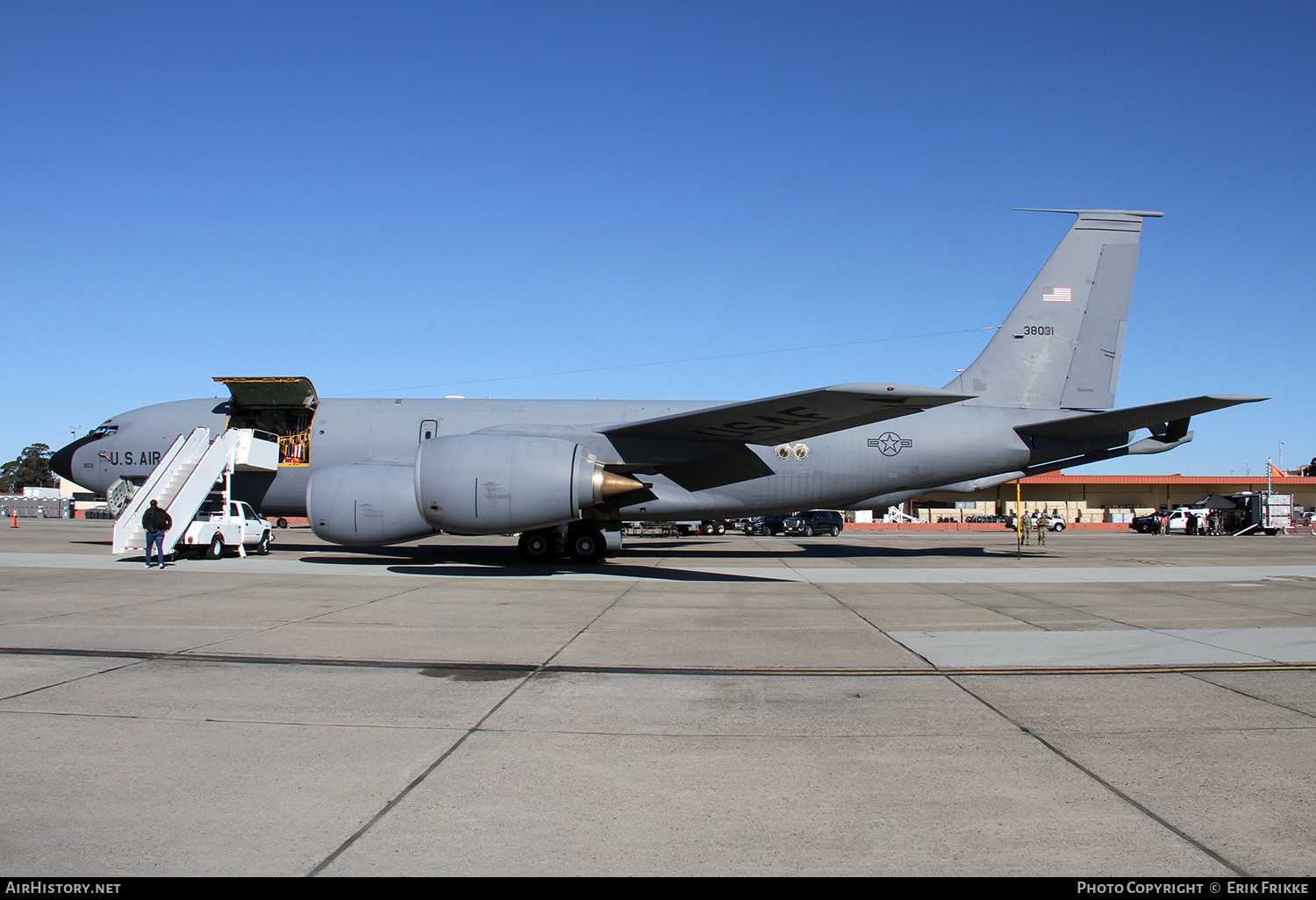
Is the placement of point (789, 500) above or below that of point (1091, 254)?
below

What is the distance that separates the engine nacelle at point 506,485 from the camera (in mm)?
13547

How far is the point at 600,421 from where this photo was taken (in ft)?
57.5

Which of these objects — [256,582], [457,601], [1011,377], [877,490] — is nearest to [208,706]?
[457,601]

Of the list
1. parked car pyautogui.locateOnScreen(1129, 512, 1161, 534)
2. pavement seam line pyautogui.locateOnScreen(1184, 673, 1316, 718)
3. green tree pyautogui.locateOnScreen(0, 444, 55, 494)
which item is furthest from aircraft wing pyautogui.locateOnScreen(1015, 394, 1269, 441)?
green tree pyautogui.locateOnScreen(0, 444, 55, 494)

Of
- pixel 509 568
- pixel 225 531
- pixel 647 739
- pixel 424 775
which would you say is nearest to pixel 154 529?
pixel 225 531

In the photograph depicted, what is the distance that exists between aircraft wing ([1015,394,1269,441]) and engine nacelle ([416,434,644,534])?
9777mm

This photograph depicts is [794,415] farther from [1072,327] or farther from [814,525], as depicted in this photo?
[814,525]

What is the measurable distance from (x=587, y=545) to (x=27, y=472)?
138397 mm

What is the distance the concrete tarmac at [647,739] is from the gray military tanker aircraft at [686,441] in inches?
179

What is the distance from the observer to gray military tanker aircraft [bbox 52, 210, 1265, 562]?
14.2 metres

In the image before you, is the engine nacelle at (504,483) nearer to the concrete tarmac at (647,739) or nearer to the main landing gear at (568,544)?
the concrete tarmac at (647,739)
